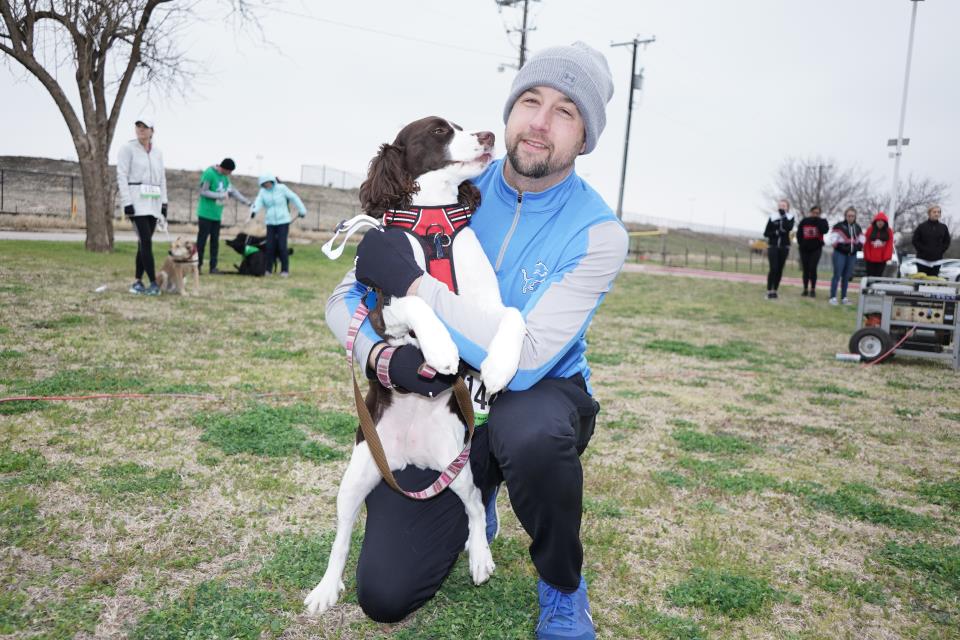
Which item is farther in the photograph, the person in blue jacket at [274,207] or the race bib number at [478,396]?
the person in blue jacket at [274,207]

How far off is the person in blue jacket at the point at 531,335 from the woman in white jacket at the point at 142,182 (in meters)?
6.81

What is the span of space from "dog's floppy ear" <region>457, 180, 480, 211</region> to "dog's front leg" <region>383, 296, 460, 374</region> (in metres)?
0.55

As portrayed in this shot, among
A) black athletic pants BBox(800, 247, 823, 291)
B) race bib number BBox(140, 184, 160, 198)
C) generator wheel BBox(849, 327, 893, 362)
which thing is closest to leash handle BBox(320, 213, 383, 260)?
generator wheel BBox(849, 327, 893, 362)

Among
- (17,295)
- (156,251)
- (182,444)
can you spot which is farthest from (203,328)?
(156,251)

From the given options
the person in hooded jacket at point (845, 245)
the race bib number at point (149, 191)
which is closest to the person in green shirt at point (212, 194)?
the race bib number at point (149, 191)

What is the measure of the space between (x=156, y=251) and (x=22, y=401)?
12.4 meters

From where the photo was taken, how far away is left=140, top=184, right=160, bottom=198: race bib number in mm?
8406

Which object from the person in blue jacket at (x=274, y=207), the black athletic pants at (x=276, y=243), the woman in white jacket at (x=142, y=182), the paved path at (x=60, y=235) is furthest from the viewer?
the paved path at (x=60, y=235)

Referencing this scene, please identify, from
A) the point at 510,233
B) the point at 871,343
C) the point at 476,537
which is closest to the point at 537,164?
the point at 510,233

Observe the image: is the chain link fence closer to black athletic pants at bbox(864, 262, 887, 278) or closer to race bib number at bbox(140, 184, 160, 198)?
race bib number at bbox(140, 184, 160, 198)

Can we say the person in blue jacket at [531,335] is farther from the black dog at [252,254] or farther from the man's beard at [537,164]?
the black dog at [252,254]

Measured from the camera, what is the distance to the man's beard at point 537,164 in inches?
98.5

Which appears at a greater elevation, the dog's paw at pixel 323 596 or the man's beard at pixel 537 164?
the man's beard at pixel 537 164

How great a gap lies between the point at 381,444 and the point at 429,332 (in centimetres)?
47
